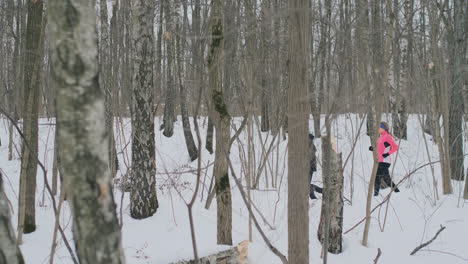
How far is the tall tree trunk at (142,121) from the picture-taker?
19.0 feet

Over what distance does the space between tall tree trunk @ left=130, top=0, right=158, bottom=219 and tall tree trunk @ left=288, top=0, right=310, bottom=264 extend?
12.0ft

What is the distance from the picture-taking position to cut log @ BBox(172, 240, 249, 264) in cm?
337

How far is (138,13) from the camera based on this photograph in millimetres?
5898

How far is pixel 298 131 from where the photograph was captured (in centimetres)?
251

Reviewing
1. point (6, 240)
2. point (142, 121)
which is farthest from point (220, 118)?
point (6, 240)

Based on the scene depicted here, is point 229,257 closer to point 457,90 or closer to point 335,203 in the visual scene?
point 335,203

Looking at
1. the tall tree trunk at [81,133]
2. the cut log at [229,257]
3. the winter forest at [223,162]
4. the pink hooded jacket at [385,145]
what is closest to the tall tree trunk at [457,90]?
the winter forest at [223,162]

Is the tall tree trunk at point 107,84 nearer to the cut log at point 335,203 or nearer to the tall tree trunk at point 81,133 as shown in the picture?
the cut log at point 335,203

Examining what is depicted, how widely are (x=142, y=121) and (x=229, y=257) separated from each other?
290cm

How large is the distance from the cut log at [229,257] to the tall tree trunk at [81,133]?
1.95 meters

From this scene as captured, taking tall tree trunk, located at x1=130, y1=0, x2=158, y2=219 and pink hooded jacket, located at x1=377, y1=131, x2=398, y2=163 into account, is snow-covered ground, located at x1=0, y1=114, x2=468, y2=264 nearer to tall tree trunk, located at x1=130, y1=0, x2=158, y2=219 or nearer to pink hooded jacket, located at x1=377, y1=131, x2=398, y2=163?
tall tree trunk, located at x1=130, y1=0, x2=158, y2=219

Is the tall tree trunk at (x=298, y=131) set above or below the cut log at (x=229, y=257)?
above

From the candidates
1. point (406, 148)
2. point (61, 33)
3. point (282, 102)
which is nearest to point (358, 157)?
point (406, 148)

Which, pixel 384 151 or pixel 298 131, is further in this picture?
pixel 384 151
